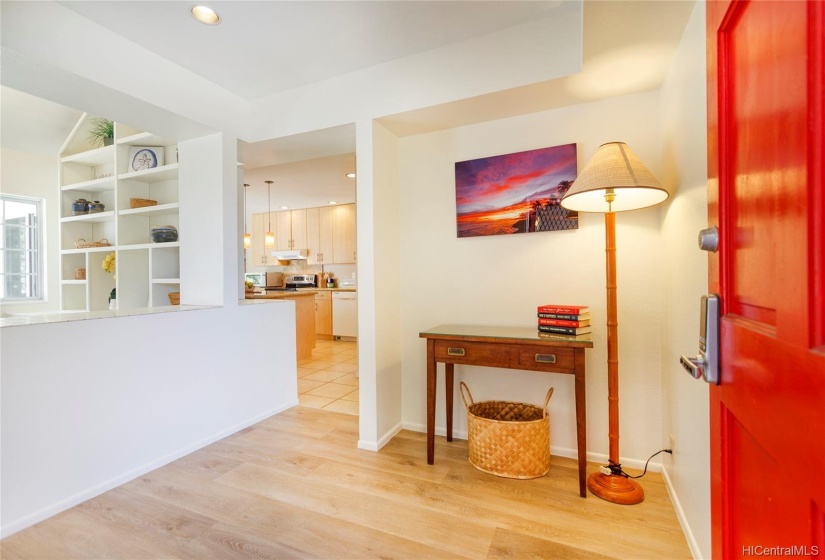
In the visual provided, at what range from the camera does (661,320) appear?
2.06m

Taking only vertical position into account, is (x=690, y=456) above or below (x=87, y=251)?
below

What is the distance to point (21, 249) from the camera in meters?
4.25

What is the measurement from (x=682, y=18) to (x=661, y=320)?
4.63 ft

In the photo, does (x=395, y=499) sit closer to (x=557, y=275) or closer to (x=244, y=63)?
(x=557, y=275)

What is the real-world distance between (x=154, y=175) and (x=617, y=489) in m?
4.10

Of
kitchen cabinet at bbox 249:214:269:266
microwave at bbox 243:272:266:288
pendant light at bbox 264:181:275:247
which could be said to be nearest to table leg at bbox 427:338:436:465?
pendant light at bbox 264:181:275:247

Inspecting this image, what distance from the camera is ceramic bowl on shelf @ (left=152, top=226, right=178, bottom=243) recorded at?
3146mm

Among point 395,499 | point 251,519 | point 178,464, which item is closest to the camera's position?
point 251,519

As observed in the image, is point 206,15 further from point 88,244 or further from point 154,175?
point 88,244

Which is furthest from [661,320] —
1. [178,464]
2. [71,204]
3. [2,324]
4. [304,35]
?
[71,204]

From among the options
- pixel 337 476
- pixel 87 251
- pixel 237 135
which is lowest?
pixel 337 476

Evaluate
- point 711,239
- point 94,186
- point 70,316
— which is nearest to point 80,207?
point 94,186

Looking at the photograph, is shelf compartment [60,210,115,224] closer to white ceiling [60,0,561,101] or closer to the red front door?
white ceiling [60,0,561,101]

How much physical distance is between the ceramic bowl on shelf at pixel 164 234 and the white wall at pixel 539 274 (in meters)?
1.99
